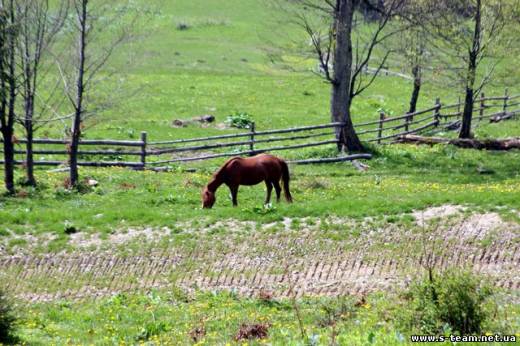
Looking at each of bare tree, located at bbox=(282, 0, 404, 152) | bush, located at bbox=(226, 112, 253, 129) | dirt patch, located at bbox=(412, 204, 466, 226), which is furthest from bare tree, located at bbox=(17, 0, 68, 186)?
bush, located at bbox=(226, 112, 253, 129)

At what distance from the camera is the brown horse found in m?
21.0

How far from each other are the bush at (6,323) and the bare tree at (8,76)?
11192 mm

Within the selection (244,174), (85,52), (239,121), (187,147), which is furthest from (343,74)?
(244,174)

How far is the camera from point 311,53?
106 feet

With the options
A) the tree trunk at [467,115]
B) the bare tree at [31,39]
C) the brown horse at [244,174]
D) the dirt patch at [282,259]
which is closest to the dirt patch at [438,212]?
the dirt patch at [282,259]

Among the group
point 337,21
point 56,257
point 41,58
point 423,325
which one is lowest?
point 56,257

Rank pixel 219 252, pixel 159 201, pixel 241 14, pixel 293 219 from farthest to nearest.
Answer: pixel 241 14 → pixel 159 201 → pixel 293 219 → pixel 219 252

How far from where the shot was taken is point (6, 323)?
485 inches

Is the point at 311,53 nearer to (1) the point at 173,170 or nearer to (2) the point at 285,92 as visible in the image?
(1) the point at 173,170

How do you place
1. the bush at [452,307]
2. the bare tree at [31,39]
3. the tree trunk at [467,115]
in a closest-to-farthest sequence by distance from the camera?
the bush at [452,307]
the bare tree at [31,39]
the tree trunk at [467,115]

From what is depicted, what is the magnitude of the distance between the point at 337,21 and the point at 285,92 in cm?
2102

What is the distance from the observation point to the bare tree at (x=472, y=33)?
32.6 m

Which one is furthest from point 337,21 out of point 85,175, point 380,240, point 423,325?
point 423,325

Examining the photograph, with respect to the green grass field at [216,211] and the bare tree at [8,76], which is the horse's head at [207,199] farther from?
the bare tree at [8,76]
